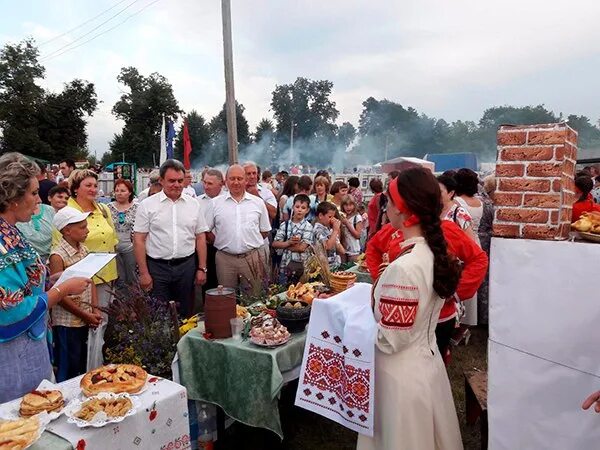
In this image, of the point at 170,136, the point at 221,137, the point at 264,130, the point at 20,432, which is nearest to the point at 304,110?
the point at 264,130

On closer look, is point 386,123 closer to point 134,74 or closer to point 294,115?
point 294,115

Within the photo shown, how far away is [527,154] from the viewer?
7.30 ft

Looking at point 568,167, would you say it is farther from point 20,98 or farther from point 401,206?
point 20,98

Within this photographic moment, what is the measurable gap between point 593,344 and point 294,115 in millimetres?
64168

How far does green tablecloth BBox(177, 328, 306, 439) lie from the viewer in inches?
109

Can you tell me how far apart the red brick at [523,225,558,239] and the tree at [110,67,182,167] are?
1884 inches

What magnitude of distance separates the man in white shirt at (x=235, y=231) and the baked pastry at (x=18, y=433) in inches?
109

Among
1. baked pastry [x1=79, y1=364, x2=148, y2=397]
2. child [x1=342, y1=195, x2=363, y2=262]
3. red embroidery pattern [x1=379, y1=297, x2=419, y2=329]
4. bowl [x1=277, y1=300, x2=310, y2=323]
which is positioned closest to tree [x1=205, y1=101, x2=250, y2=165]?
child [x1=342, y1=195, x2=363, y2=262]

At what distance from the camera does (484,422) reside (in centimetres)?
295

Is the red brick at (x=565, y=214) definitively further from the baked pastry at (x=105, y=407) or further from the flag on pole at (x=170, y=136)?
the flag on pole at (x=170, y=136)

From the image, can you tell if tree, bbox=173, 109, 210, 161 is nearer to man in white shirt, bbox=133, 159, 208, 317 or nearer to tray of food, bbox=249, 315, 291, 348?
man in white shirt, bbox=133, 159, 208, 317

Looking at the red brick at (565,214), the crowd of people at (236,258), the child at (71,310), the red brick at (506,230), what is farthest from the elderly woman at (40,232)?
the red brick at (565,214)

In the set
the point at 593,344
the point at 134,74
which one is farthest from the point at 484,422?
the point at 134,74

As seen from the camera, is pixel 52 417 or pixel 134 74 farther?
pixel 134 74
